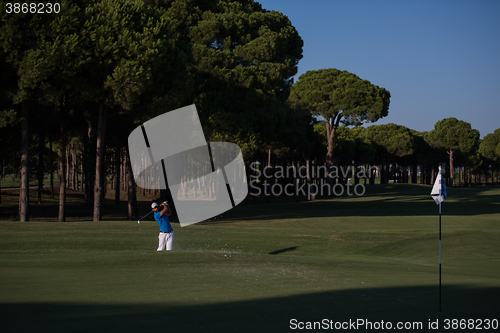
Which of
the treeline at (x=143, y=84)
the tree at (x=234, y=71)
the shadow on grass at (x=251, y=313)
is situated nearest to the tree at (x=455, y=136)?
the treeline at (x=143, y=84)

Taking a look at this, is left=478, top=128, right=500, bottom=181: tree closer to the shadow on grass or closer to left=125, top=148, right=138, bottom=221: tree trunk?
left=125, top=148, right=138, bottom=221: tree trunk

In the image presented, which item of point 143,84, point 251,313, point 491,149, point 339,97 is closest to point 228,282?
point 251,313

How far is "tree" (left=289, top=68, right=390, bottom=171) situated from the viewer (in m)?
50.0

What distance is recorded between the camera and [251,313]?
6.48 meters

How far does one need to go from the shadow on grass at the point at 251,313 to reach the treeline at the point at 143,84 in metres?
15.6

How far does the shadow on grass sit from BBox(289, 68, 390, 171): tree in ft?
144

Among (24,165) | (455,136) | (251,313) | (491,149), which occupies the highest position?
(455,136)

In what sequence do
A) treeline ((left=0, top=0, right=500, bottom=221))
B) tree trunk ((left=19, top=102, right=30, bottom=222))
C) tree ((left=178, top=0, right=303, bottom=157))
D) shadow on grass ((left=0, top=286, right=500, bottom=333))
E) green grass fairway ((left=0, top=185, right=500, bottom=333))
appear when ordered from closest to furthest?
1. shadow on grass ((left=0, top=286, right=500, bottom=333))
2. green grass fairway ((left=0, top=185, right=500, bottom=333))
3. treeline ((left=0, top=0, right=500, bottom=221))
4. tree trunk ((left=19, top=102, right=30, bottom=222))
5. tree ((left=178, top=0, right=303, bottom=157))

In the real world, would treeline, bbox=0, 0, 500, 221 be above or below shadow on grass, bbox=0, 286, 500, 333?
above

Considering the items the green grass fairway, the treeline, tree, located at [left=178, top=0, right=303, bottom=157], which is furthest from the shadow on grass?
tree, located at [left=178, top=0, right=303, bottom=157]

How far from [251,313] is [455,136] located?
8497 centimetres

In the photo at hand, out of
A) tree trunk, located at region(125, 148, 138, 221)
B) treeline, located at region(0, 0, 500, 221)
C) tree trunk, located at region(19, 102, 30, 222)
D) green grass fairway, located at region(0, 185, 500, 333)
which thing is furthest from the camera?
tree trunk, located at region(125, 148, 138, 221)

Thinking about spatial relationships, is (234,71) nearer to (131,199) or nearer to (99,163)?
(131,199)

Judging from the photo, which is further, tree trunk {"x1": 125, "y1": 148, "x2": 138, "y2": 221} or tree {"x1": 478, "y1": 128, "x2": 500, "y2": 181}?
tree {"x1": 478, "y1": 128, "x2": 500, "y2": 181}
